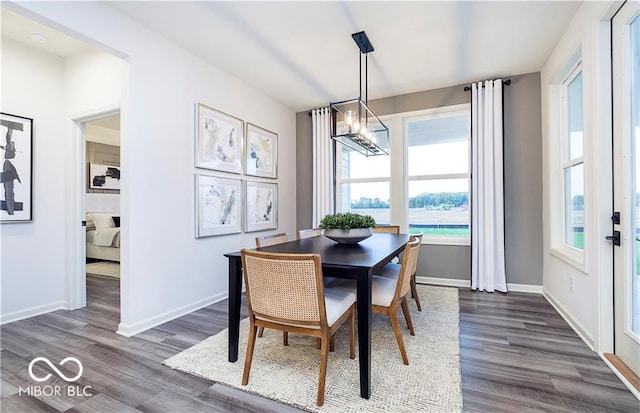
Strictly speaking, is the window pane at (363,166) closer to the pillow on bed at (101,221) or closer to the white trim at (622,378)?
the white trim at (622,378)

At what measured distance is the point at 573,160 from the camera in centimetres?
278

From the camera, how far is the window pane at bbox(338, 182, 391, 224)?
4473 mm

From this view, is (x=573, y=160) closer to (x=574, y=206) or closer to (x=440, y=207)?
(x=574, y=206)

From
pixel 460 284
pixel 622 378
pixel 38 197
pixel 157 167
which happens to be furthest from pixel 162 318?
pixel 460 284

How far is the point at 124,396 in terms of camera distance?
5.50 feet

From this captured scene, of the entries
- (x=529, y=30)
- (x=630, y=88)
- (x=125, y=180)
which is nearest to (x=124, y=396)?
(x=125, y=180)

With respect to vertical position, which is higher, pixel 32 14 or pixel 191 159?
pixel 32 14

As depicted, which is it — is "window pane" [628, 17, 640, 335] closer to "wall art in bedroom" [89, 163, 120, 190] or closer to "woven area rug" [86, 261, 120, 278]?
"woven area rug" [86, 261, 120, 278]

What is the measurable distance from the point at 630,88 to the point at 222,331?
11.0 feet

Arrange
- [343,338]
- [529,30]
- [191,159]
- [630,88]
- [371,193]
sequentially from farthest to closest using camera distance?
[371,193]
[191,159]
[529,30]
[343,338]
[630,88]

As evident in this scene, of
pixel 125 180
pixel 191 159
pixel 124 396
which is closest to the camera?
pixel 124 396

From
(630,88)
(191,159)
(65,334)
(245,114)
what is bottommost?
(65,334)

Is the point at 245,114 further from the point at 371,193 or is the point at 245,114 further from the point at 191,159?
the point at 371,193

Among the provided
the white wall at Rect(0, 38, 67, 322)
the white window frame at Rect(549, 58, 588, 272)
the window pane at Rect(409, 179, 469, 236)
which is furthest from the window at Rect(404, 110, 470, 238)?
the white wall at Rect(0, 38, 67, 322)
